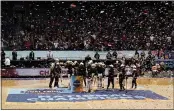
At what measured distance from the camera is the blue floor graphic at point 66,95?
21516 millimetres

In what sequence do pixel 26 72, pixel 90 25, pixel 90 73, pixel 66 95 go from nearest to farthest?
pixel 66 95 → pixel 90 73 → pixel 26 72 → pixel 90 25

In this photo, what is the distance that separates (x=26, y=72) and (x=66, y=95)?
9811mm

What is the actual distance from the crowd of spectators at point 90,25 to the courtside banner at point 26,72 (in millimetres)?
3136

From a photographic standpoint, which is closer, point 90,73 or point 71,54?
point 90,73

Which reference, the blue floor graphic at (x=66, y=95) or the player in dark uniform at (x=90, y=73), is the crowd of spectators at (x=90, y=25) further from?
the player in dark uniform at (x=90, y=73)

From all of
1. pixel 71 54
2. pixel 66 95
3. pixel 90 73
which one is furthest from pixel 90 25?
pixel 66 95

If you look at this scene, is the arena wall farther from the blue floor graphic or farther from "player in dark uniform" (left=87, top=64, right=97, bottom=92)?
"player in dark uniform" (left=87, top=64, right=97, bottom=92)

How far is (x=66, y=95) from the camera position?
2288 cm

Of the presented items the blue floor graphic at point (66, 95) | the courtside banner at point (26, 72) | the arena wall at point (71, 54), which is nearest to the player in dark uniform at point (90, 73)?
the blue floor graphic at point (66, 95)

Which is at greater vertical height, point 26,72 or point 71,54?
point 71,54

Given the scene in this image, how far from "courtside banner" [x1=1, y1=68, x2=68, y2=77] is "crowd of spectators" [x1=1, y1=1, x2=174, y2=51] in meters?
3.14

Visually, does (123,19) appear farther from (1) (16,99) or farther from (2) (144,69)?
(1) (16,99)

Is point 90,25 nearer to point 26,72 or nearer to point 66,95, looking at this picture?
point 26,72

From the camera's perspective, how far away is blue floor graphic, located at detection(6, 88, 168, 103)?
70.6ft
